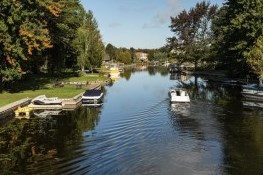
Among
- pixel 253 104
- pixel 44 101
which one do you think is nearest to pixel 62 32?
pixel 44 101

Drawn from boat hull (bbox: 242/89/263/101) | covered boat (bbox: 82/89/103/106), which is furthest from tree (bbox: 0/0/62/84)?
boat hull (bbox: 242/89/263/101)

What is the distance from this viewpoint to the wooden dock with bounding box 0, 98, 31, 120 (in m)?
42.8

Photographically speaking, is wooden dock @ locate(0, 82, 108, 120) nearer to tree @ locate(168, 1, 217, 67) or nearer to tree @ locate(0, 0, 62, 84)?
tree @ locate(0, 0, 62, 84)

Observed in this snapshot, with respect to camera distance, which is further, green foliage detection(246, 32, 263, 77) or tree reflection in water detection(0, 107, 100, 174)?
green foliage detection(246, 32, 263, 77)

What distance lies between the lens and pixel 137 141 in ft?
107

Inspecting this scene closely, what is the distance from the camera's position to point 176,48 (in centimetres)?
15225

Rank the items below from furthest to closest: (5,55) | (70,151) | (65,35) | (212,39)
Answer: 1. (212,39)
2. (65,35)
3. (5,55)
4. (70,151)

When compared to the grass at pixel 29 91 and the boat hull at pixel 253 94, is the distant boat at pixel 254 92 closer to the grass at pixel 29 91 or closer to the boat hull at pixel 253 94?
the boat hull at pixel 253 94

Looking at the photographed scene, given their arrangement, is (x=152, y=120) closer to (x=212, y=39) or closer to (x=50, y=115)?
(x=50, y=115)

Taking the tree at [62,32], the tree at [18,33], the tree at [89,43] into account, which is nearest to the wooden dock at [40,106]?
Answer: the tree at [18,33]

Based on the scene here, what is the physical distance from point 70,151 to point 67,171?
4796mm

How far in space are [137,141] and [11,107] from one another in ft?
60.6

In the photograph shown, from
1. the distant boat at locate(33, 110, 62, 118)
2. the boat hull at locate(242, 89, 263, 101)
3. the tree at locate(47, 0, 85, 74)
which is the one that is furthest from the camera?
the tree at locate(47, 0, 85, 74)

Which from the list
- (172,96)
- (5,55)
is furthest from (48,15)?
(172,96)
